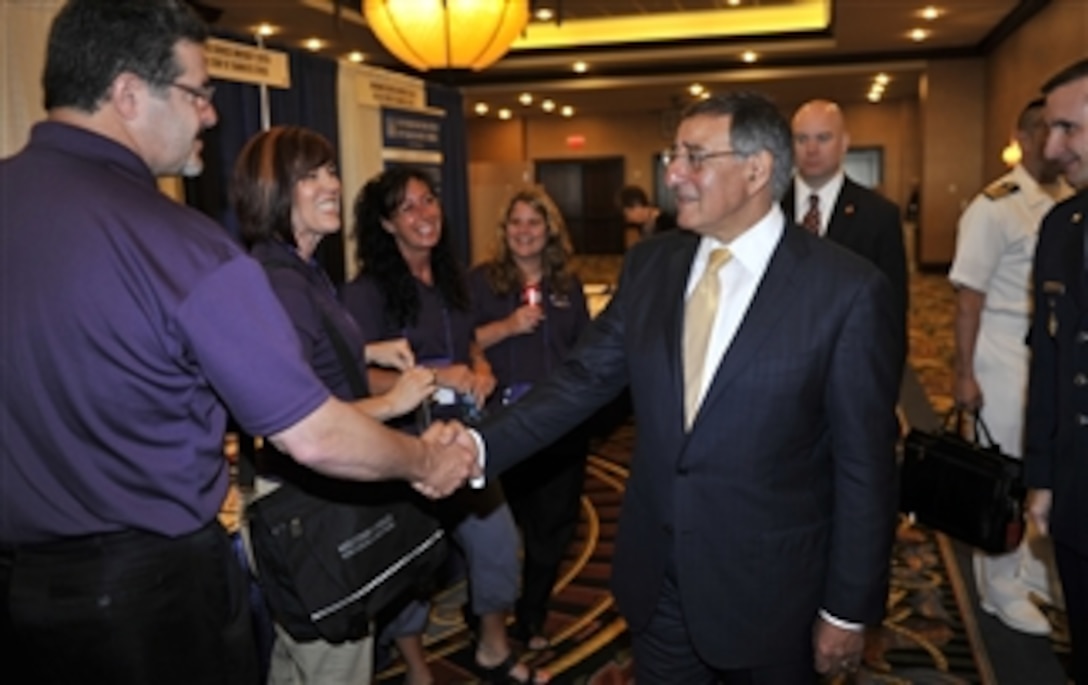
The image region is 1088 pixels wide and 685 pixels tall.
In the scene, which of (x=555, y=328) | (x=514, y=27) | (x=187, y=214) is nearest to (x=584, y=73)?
(x=514, y=27)

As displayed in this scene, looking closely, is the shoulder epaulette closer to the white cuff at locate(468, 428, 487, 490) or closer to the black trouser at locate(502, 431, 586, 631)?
the black trouser at locate(502, 431, 586, 631)

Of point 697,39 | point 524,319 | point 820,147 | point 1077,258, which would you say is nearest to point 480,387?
point 524,319

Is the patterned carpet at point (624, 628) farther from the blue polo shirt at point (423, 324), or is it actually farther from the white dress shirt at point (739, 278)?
the white dress shirt at point (739, 278)

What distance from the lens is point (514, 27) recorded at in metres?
5.89

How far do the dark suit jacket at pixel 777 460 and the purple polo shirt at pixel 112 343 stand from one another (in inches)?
29.3

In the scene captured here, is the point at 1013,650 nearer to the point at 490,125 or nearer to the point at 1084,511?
the point at 1084,511

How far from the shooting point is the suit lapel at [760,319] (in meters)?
1.74

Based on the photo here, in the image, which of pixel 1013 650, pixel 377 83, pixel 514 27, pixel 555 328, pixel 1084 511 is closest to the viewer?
pixel 1084 511

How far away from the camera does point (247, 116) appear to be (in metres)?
4.39

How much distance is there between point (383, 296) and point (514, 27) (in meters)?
3.40

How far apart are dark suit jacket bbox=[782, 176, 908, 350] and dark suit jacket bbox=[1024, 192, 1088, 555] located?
1.25m

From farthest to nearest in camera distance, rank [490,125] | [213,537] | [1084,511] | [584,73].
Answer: [490,125], [584,73], [1084,511], [213,537]

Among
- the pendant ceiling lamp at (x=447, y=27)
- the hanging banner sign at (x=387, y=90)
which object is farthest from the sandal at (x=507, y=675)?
the pendant ceiling lamp at (x=447, y=27)

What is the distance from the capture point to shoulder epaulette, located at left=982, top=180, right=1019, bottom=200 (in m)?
3.45
